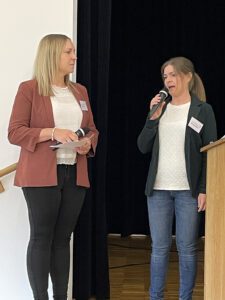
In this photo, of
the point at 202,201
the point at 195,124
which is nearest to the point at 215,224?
the point at 202,201

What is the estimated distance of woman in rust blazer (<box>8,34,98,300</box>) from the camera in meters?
2.30

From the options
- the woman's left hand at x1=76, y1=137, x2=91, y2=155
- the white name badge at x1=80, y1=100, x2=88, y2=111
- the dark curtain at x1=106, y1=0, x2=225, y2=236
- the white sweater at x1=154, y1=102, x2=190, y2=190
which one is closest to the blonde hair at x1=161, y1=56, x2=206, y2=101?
the white sweater at x1=154, y1=102, x2=190, y2=190

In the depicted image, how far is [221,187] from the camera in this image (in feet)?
6.63

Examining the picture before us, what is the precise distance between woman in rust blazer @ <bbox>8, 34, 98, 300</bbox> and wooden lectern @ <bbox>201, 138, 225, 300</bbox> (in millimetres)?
586

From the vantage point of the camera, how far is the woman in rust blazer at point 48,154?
2303 millimetres

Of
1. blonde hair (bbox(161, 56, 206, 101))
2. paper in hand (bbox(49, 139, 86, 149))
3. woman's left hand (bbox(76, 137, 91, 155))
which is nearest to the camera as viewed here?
paper in hand (bbox(49, 139, 86, 149))

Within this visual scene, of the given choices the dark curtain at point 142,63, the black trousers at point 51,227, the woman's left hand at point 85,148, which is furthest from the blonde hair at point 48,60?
the dark curtain at point 142,63

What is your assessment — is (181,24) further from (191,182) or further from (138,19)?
(191,182)

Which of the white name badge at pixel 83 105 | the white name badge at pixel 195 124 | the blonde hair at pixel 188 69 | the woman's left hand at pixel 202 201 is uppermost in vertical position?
the blonde hair at pixel 188 69

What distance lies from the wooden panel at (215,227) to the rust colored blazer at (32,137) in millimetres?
614

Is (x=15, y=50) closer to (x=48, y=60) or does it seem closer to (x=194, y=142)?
(x=48, y=60)

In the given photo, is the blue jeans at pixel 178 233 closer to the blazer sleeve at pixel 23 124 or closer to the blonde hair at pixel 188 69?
the blonde hair at pixel 188 69

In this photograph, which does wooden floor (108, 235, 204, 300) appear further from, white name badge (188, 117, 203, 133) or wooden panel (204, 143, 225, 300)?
white name badge (188, 117, 203, 133)

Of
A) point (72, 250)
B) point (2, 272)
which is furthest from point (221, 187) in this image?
point (2, 272)
